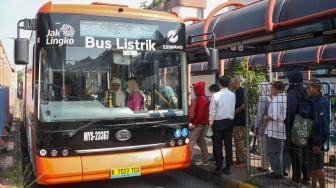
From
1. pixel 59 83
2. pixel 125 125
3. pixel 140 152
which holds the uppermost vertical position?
pixel 59 83

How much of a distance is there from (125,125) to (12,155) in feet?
14.5

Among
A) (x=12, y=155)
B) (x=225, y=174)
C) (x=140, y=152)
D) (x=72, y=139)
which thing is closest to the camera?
(x=72, y=139)

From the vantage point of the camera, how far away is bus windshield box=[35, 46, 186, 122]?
19.6ft

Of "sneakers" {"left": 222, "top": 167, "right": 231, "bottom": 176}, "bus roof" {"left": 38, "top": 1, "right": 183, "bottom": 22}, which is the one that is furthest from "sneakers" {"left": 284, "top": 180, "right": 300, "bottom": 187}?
"bus roof" {"left": 38, "top": 1, "right": 183, "bottom": 22}

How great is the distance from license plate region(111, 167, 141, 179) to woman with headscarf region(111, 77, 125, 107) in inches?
40.4

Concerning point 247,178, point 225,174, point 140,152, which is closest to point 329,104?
point 247,178

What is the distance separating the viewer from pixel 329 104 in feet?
17.7

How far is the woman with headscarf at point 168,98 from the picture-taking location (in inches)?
266

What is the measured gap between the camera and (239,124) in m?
7.73

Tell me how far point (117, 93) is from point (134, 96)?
0.99 ft

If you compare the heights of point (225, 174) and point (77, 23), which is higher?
point (77, 23)

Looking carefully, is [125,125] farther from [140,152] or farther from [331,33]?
[331,33]

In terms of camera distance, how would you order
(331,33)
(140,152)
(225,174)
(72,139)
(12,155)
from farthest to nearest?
(12,155) < (331,33) < (225,174) < (140,152) < (72,139)

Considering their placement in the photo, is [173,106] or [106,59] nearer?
[106,59]
